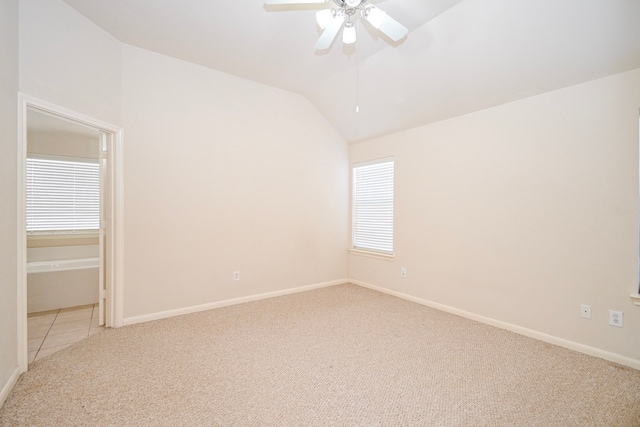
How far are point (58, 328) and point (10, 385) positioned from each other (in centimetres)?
128

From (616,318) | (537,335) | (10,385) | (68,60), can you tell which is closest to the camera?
(10,385)

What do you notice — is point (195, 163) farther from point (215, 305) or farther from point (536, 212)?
point (536, 212)

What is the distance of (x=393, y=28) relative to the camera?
2082mm

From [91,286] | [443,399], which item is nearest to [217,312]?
[91,286]

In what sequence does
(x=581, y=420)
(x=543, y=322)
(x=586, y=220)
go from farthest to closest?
(x=543, y=322)
(x=586, y=220)
(x=581, y=420)

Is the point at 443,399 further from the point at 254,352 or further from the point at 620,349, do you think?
the point at 620,349

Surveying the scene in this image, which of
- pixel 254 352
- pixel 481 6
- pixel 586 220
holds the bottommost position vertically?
pixel 254 352

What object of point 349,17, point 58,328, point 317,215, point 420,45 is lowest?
point 58,328

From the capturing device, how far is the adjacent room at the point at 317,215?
1.96 m

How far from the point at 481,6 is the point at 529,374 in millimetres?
2858

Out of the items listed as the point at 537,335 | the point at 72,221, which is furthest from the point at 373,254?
the point at 72,221

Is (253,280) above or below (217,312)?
above

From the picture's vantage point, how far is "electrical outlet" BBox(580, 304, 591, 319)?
8.14ft

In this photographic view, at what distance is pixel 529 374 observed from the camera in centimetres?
215
